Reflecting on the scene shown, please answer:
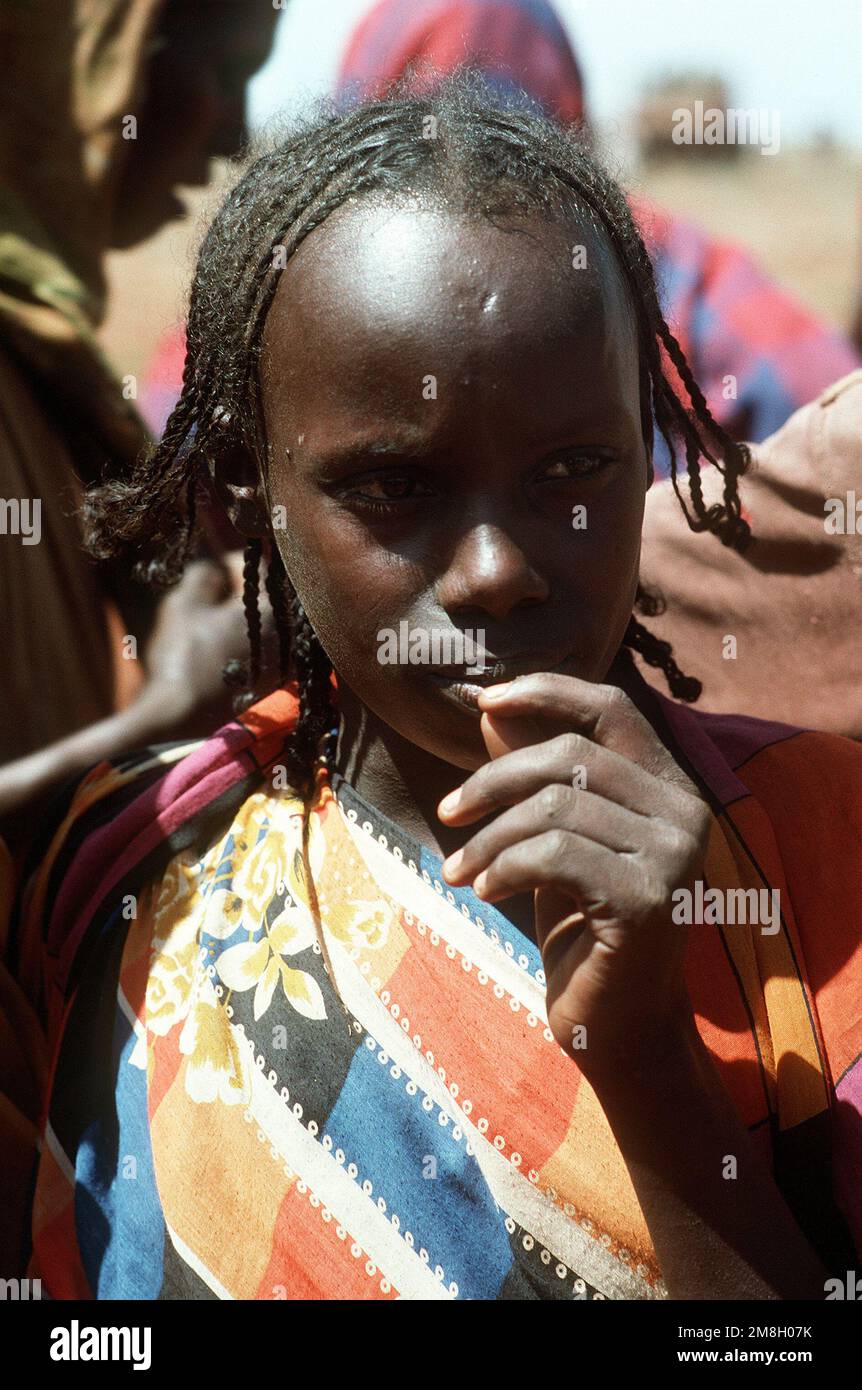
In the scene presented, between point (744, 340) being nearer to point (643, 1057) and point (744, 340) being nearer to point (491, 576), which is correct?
point (491, 576)

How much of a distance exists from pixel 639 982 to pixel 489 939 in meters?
0.31

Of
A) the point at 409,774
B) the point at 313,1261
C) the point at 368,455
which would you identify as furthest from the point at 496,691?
the point at 313,1261

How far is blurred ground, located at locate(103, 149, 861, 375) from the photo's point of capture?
7918 mm

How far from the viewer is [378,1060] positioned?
1397mm

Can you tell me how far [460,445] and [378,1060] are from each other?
2.01 ft

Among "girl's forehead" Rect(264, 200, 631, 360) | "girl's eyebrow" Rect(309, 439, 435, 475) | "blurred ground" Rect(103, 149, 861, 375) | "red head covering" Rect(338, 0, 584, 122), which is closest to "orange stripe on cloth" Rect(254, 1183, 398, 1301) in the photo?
"girl's eyebrow" Rect(309, 439, 435, 475)

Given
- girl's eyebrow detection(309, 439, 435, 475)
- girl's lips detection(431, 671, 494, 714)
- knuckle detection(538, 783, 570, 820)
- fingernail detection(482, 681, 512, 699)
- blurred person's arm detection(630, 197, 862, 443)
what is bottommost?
knuckle detection(538, 783, 570, 820)

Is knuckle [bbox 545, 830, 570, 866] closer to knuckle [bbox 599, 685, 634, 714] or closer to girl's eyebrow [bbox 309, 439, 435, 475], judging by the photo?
knuckle [bbox 599, 685, 634, 714]

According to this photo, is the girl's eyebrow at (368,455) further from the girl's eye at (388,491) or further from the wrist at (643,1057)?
the wrist at (643,1057)

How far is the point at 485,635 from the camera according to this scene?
1.25 meters

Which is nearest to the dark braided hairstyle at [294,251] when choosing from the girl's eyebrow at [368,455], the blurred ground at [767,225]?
the girl's eyebrow at [368,455]

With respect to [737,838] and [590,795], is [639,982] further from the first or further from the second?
[737,838]

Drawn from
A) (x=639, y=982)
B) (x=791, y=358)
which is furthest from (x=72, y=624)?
(x=791, y=358)

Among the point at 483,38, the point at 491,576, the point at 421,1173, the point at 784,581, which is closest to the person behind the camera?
the point at 491,576
